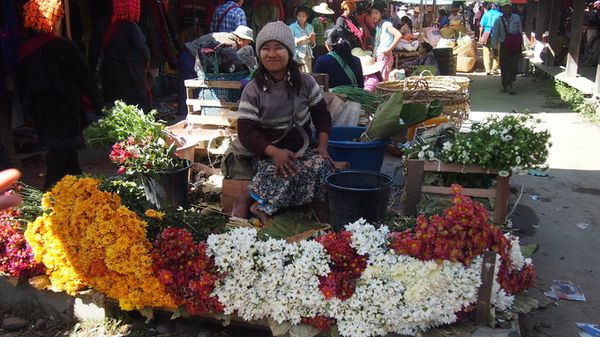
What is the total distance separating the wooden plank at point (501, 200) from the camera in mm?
3900

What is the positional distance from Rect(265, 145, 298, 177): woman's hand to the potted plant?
3.70 ft

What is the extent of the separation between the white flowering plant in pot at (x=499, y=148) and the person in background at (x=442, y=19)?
879 inches

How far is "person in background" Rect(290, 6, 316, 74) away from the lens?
1110 cm

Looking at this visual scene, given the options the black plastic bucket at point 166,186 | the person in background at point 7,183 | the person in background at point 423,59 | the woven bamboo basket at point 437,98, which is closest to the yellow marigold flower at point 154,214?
the black plastic bucket at point 166,186

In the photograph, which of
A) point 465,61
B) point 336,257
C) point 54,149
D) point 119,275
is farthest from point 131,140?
point 465,61

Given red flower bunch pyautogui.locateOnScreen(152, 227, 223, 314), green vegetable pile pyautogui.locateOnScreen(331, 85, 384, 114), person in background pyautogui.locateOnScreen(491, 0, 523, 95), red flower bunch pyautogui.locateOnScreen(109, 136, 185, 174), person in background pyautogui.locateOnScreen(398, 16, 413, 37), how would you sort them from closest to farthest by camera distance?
1. red flower bunch pyautogui.locateOnScreen(152, 227, 223, 314)
2. red flower bunch pyautogui.locateOnScreen(109, 136, 185, 174)
3. green vegetable pile pyautogui.locateOnScreen(331, 85, 384, 114)
4. person in background pyautogui.locateOnScreen(491, 0, 523, 95)
5. person in background pyautogui.locateOnScreen(398, 16, 413, 37)

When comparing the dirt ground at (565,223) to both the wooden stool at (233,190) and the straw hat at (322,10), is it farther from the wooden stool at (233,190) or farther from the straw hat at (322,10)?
the straw hat at (322,10)

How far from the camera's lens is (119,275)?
10.3 feet

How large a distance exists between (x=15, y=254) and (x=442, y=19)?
1054 inches

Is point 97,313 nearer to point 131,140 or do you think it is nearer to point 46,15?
point 131,140

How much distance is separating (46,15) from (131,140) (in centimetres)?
144

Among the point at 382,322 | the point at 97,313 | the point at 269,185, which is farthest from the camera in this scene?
the point at 269,185

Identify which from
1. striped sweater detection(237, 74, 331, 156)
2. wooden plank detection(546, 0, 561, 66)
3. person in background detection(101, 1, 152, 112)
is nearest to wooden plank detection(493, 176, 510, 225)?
striped sweater detection(237, 74, 331, 156)

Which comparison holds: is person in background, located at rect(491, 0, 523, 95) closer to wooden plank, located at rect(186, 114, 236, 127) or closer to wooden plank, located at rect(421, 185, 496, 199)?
wooden plank, located at rect(186, 114, 236, 127)
